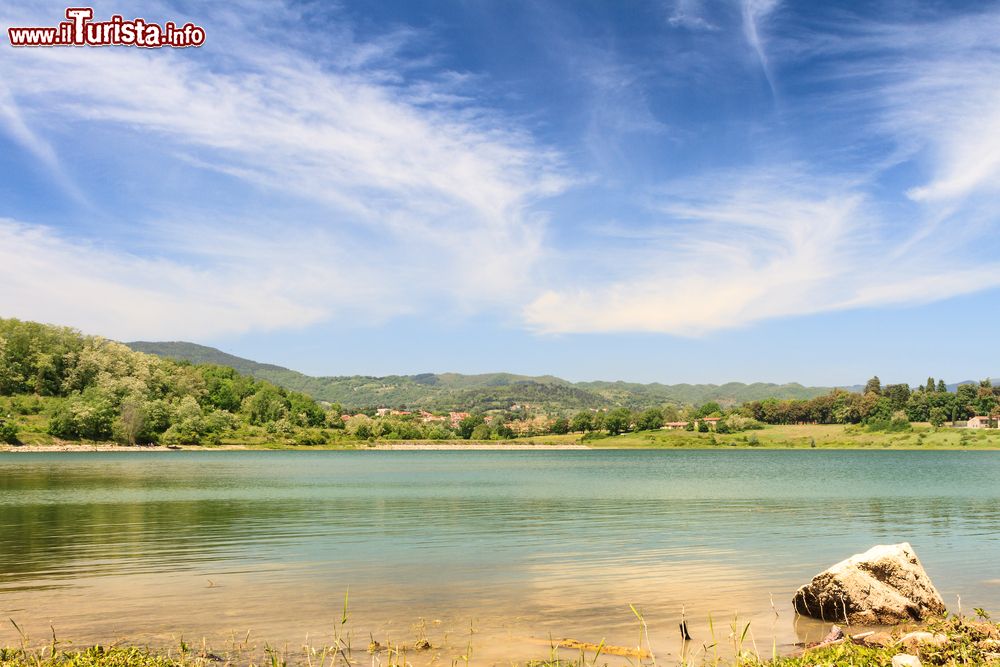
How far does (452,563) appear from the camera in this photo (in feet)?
79.9

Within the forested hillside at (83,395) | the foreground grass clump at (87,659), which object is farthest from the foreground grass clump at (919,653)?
the forested hillside at (83,395)

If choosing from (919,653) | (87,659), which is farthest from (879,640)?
(87,659)

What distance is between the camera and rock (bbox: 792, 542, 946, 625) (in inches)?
615

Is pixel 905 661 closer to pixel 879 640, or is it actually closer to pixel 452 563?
pixel 879 640

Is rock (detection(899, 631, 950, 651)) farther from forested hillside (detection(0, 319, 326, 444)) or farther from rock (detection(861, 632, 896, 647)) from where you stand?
forested hillside (detection(0, 319, 326, 444))

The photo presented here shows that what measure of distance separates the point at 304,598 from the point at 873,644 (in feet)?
42.5

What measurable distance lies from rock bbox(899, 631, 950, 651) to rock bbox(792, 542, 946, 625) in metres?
3.46

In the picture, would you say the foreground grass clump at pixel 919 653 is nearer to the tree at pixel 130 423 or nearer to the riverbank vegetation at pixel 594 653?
the riverbank vegetation at pixel 594 653

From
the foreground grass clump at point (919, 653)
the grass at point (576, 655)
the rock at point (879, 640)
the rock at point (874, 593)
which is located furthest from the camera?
A: the rock at point (874, 593)

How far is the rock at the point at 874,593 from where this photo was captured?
51.2ft

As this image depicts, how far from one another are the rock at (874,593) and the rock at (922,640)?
3455 millimetres

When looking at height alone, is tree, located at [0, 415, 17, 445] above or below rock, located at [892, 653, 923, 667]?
below

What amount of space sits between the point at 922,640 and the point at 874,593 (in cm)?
420

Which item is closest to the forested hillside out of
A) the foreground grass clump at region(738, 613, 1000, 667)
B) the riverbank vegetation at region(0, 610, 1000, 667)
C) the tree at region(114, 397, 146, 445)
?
the tree at region(114, 397, 146, 445)
